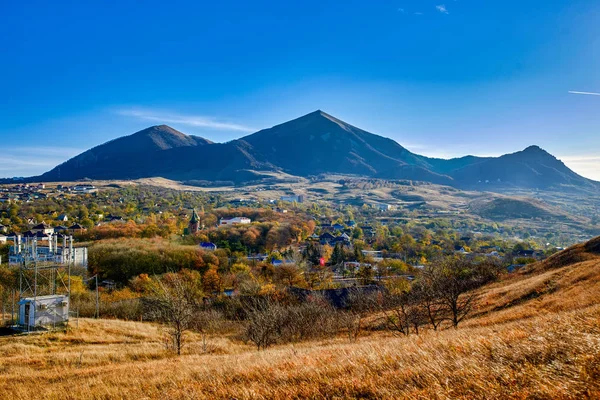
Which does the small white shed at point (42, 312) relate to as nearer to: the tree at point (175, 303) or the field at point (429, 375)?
the tree at point (175, 303)

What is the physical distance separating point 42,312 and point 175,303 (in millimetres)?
9799

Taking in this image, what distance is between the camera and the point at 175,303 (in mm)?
19188

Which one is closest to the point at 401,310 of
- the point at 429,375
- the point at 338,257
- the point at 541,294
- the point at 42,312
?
the point at 541,294

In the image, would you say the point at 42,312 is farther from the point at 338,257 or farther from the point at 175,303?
the point at 338,257

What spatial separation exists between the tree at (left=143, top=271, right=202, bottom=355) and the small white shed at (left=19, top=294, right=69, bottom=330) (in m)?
5.42

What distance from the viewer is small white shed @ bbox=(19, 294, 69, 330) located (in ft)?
73.3

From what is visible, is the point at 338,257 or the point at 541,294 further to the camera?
the point at 338,257

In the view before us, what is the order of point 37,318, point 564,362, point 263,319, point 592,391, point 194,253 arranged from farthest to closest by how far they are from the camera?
point 194,253 < point 37,318 < point 263,319 < point 564,362 < point 592,391

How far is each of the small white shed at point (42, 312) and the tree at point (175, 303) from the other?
5.42m

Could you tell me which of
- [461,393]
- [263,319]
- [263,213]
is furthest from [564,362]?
[263,213]

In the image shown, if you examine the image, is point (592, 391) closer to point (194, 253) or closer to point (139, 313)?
point (139, 313)

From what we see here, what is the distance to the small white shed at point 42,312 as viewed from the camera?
2234 centimetres

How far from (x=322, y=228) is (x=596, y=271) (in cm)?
9103

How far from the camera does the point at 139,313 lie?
36250 mm
